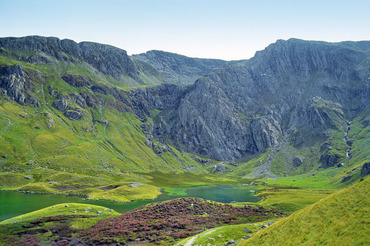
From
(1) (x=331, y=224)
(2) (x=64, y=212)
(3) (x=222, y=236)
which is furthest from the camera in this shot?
(2) (x=64, y=212)

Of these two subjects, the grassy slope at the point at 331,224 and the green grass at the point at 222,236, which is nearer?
the grassy slope at the point at 331,224

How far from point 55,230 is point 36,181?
13837cm

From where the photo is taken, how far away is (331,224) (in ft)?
82.1

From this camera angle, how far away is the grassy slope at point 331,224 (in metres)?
22.0

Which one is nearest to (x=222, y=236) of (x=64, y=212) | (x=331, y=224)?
(x=331, y=224)

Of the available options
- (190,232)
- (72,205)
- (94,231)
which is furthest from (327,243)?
(72,205)

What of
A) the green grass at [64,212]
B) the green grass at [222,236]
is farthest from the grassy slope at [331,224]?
the green grass at [64,212]

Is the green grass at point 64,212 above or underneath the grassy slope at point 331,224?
underneath

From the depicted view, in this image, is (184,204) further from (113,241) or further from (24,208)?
(24,208)

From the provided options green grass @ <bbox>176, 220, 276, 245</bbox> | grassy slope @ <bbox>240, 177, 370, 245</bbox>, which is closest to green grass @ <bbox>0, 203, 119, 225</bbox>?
green grass @ <bbox>176, 220, 276, 245</bbox>

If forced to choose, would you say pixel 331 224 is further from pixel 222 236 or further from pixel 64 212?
pixel 64 212

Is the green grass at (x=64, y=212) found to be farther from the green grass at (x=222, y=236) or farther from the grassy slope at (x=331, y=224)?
the grassy slope at (x=331, y=224)

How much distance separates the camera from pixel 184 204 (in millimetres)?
81188

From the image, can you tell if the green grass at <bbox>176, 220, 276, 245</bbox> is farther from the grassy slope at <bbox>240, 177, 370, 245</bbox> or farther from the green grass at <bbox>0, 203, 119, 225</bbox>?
the green grass at <bbox>0, 203, 119, 225</bbox>
